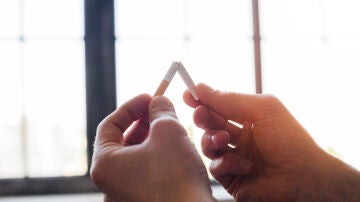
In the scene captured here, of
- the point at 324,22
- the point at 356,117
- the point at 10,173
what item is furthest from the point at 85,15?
the point at 356,117

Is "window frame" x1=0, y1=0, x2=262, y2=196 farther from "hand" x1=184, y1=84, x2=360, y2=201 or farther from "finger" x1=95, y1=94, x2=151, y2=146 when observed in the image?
"finger" x1=95, y1=94, x2=151, y2=146

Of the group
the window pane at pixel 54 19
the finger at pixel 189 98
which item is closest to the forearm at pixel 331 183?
the finger at pixel 189 98

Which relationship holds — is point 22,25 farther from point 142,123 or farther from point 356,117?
point 356,117

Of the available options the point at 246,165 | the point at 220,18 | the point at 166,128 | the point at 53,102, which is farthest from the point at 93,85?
the point at 166,128

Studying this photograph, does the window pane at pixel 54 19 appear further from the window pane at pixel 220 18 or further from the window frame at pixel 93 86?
the window pane at pixel 220 18

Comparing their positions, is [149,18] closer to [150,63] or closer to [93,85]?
[150,63]

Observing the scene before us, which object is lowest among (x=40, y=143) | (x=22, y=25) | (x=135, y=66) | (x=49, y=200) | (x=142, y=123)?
(x=49, y=200)
